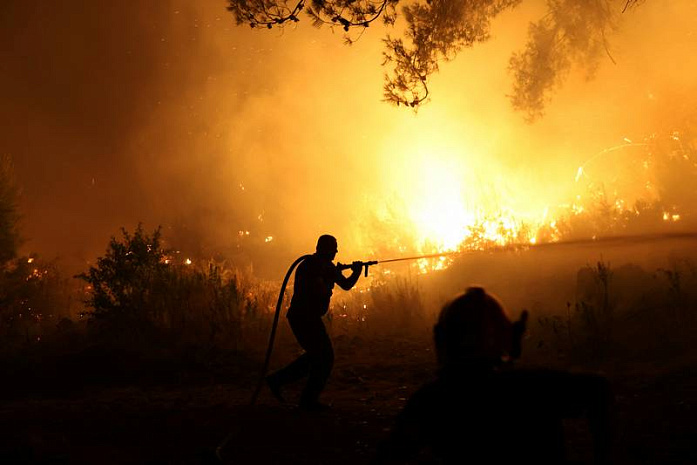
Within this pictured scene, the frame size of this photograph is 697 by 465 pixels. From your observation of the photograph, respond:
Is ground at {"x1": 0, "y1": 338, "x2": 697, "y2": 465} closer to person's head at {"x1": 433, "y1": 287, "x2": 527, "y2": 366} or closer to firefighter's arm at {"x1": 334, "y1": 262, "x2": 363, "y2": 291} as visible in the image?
firefighter's arm at {"x1": 334, "y1": 262, "x2": 363, "y2": 291}

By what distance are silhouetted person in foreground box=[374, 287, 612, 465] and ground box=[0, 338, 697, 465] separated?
2565mm

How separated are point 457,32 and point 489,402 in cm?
885

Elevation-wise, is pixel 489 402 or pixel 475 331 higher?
pixel 475 331

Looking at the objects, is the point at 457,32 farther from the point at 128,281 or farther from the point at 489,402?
the point at 489,402

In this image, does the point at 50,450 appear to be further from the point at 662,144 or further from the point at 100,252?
the point at 100,252

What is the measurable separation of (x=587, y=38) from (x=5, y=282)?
1801cm

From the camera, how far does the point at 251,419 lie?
5.67m

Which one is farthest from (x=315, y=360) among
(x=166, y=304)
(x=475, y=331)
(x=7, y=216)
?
(x=7, y=216)

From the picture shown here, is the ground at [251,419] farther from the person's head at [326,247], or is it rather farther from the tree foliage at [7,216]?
the tree foliage at [7,216]

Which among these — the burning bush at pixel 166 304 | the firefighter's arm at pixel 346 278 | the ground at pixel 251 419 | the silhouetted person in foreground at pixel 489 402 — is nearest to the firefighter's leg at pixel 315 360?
the ground at pixel 251 419

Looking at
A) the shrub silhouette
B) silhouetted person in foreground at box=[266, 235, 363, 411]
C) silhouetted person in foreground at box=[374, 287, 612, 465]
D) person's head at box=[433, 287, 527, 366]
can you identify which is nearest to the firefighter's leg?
silhouetted person in foreground at box=[266, 235, 363, 411]

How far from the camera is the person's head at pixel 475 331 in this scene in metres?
2.09

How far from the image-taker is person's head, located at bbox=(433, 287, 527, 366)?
6.86 ft

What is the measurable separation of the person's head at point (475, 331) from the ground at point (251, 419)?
269 centimetres
